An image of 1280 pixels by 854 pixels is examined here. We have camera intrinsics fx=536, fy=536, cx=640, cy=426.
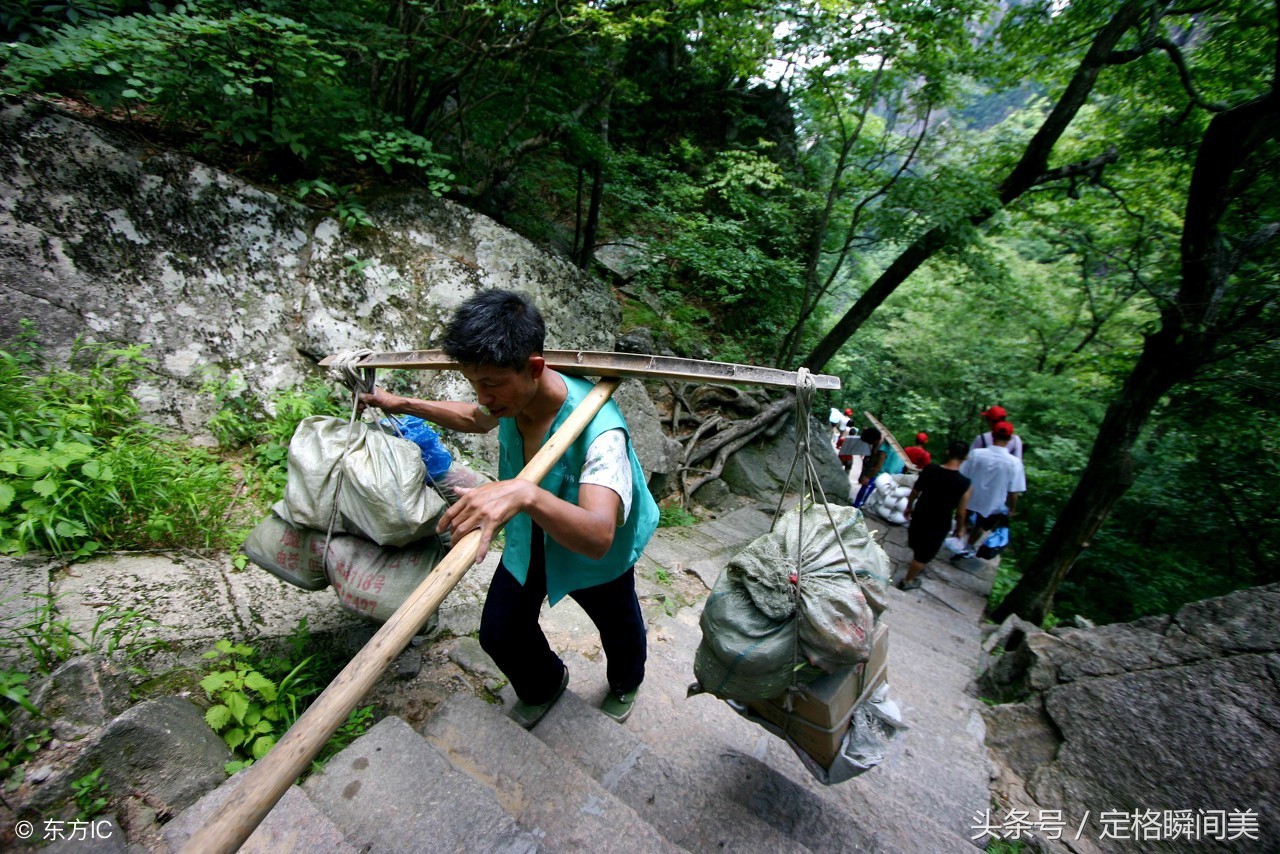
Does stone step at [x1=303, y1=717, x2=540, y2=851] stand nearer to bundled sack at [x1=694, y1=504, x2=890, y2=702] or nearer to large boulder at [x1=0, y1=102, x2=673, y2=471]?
bundled sack at [x1=694, y1=504, x2=890, y2=702]

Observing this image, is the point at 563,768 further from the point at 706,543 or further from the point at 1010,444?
the point at 1010,444

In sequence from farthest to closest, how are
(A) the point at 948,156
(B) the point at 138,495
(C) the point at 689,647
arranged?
(A) the point at 948,156
(C) the point at 689,647
(B) the point at 138,495

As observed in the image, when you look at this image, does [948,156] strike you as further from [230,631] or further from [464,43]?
[230,631]

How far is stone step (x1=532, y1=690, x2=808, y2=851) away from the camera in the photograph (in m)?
1.97

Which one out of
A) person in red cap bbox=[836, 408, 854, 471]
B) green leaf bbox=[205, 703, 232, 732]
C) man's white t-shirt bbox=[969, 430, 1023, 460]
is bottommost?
person in red cap bbox=[836, 408, 854, 471]

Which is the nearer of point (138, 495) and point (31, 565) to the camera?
point (31, 565)

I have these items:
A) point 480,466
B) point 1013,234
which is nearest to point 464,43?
point 480,466

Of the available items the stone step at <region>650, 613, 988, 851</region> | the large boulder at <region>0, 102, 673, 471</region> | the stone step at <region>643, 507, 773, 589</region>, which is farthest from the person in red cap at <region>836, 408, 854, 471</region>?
the large boulder at <region>0, 102, 673, 471</region>

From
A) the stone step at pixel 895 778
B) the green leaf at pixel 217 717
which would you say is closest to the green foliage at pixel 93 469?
the green leaf at pixel 217 717

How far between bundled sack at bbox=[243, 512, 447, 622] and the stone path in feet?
1.36

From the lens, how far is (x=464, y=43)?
15.5 ft

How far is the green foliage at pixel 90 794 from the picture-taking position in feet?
5.00

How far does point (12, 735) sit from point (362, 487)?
1.20m

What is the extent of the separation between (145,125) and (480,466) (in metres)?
3.30
